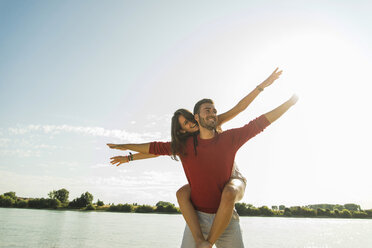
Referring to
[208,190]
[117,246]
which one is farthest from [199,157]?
[117,246]

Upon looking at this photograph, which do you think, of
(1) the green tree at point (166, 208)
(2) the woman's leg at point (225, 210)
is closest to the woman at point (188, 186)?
(2) the woman's leg at point (225, 210)

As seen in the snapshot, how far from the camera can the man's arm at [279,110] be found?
308 cm

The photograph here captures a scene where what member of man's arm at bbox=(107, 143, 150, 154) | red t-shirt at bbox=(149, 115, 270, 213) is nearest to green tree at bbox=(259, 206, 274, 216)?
red t-shirt at bbox=(149, 115, 270, 213)

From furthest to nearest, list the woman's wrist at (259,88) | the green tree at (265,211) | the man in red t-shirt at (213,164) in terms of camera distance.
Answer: the green tree at (265,211) → the woman's wrist at (259,88) → the man in red t-shirt at (213,164)

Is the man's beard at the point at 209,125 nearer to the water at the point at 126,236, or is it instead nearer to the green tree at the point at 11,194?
the water at the point at 126,236

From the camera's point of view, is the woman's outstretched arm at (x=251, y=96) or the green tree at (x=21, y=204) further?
the green tree at (x=21, y=204)

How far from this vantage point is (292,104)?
315 cm

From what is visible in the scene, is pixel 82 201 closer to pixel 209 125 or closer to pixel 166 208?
pixel 166 208

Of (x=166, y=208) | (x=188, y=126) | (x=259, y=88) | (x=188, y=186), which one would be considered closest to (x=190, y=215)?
(x=188, y=186)

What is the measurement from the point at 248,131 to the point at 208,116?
0.57 meters

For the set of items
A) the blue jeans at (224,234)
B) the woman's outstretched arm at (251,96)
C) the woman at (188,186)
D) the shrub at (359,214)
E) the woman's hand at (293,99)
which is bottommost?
the shrub at (359,214)

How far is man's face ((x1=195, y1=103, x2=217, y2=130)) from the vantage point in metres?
3.31

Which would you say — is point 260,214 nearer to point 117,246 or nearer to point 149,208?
point 149,208

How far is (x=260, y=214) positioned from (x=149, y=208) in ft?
116
